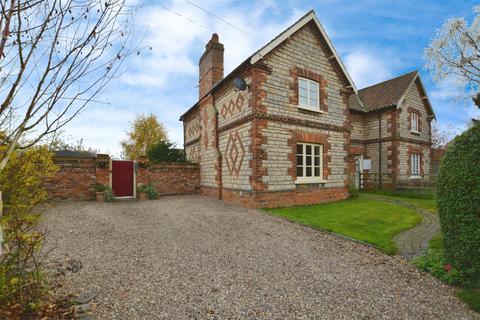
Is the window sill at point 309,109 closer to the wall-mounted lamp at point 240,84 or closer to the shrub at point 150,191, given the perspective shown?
the wall-mounted lamp at point 240,84

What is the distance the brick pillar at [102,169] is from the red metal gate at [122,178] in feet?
2.11

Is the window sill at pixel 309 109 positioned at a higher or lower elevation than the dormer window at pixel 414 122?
lower

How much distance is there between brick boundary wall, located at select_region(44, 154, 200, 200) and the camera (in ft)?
37.3

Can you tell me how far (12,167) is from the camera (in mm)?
3490

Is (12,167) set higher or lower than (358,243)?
higher

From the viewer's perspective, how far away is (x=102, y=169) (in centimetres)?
1215

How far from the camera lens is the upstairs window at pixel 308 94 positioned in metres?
11.0

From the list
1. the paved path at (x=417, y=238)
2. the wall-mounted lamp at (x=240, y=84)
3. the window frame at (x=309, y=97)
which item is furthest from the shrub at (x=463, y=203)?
the wall-mounted lamp at (x=240, y=84)

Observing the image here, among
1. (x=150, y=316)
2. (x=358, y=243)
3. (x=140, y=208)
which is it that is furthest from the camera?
(x=140, y=208)

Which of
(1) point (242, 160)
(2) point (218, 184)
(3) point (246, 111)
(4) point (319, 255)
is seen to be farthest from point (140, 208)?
(4) point (319, 255)

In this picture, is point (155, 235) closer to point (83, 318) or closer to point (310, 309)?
point (83, 318)

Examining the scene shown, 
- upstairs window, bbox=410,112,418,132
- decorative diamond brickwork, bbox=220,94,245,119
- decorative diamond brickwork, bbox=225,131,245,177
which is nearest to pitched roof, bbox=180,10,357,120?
decorative diamond brickwork, bbox=220,94,245,119

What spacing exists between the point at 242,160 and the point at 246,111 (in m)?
2.01

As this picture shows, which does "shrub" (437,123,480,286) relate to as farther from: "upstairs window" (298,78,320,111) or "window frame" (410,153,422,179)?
"window frame" (410,153,422,179)
